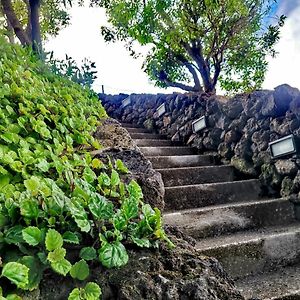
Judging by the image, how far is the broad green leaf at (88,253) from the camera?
86 centimetres

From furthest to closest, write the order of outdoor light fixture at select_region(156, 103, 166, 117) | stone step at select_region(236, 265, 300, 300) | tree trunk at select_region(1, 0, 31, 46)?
outdoor light fixture at select_region(156, 103, 166, 117) < tree trunk at select_region(1, 0, 31, 46) < stone step at select_region(236, 265, 300, 300)

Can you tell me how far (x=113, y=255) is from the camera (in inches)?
33.9

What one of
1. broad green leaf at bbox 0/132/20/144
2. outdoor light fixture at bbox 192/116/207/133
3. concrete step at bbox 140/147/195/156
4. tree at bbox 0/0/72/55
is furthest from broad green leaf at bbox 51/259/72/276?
tree at bbox 0/0/72/55

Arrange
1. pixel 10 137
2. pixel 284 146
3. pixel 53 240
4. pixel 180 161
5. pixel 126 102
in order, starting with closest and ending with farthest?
pixel 53 240, pixel 10 137, pixel 284 146, pixel 180 161, pixel 126 102

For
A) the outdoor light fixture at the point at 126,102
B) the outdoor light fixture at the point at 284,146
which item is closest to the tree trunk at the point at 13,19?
the outdoor light fixture at the point at 126,102

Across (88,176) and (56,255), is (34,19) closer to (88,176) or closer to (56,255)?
(88,176)

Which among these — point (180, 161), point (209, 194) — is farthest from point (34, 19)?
point (209, 194)

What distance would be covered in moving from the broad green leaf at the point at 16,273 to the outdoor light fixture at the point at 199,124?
101 inches

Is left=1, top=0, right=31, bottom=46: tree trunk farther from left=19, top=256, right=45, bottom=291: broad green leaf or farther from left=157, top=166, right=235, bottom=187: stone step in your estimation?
left=19, top=256, right=45, bottom=291: broad green leaf

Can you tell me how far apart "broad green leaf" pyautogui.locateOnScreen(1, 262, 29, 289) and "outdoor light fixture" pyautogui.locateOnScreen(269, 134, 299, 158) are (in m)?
1.86

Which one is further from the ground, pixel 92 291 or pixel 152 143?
pixel 152 143

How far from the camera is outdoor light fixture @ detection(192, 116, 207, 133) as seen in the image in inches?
123

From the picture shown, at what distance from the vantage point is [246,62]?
16.2ft

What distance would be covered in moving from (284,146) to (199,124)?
1.13 meters
